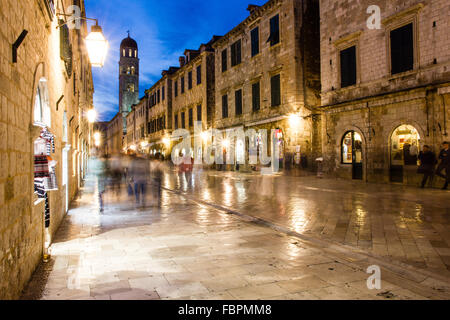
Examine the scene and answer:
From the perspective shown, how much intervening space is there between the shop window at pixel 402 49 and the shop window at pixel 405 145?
8.82ft

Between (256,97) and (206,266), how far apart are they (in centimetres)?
2209

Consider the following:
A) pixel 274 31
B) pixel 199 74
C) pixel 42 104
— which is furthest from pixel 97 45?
pixel 199 74

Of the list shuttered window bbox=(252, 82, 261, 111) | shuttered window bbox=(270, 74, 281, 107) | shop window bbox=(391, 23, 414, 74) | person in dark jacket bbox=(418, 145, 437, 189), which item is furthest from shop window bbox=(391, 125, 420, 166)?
shuttered window bbox=(252, 82, 261, 111)

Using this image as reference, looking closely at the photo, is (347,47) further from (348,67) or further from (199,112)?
(199,112)

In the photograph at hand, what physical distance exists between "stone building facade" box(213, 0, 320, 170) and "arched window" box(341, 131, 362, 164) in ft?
→ 11.1

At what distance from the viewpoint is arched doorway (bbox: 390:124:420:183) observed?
14539 mm

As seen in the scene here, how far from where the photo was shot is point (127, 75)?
7325 centimetres

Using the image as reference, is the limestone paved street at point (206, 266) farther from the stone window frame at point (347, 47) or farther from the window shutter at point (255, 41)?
the window shutter at point (255, 41)

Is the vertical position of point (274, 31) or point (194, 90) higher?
point (274, 31)

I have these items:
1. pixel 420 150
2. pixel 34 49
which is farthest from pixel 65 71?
pixel 420 150

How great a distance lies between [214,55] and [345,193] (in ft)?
80.9

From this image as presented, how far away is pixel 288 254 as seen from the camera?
5.17 metres

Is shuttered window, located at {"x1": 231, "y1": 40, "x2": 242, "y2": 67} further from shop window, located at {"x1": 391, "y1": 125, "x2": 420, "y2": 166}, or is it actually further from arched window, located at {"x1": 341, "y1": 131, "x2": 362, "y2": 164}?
shop window, located at {"x1": 391, "y1": 125, "x2": 420, "y2": 166}

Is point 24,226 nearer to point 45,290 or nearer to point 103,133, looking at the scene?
point 45,290
